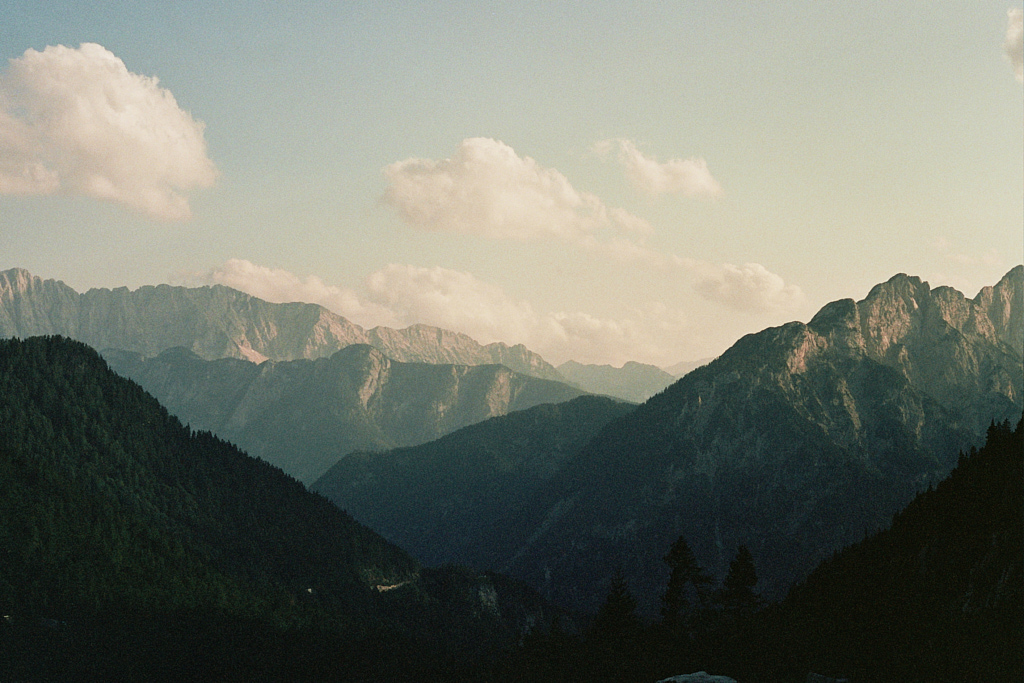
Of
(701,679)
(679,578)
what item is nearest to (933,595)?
(679,578)

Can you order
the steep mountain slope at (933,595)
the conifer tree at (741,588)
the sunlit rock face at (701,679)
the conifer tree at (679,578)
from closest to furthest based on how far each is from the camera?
the sunlit rock face at (701,679), the steep mountain slope at (933,595), the conifer tree at (741,588), the conifer tree at (679,578)

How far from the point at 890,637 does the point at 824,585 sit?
55.5 m

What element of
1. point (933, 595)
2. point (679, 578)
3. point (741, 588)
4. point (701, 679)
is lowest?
point (701, 679)

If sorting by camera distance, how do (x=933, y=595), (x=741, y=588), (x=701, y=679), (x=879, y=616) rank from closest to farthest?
1. (x=701, y=679)
2. (x=879, y=616)
3. (x=933, y=595)
4. (x=741, y=588)

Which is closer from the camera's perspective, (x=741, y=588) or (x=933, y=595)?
(x=933, y=595)

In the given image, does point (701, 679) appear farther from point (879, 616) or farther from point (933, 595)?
point (933, 595)

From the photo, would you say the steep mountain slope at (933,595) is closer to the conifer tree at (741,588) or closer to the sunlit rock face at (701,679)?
the conifer tree at (741,588)

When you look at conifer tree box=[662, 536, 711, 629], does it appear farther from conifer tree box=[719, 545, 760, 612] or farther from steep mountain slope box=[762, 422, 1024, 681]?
steep mountain slope box=[762, 422, 1024, 681]

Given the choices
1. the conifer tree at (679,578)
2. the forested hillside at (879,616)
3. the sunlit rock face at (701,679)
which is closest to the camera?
the sunlit rock face at (701,679)

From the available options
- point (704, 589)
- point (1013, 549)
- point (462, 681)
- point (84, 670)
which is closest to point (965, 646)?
point (1013, 549)

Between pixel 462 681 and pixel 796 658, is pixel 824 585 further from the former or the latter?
pixel 462 681

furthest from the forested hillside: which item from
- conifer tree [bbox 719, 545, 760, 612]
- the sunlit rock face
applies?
the sunlit rock face

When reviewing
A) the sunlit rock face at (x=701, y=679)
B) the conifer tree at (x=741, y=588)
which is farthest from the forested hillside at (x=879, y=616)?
the sunlit rock face at (x=701, y=679)

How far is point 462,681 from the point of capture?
190 m
